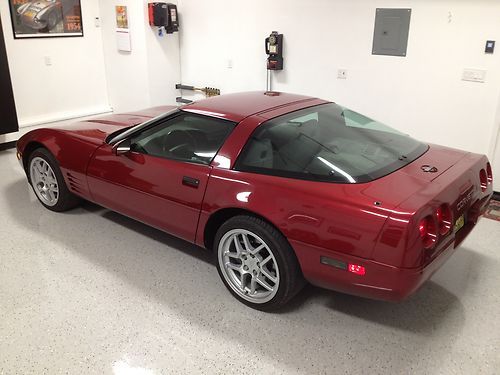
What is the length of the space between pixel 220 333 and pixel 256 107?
1.36 m

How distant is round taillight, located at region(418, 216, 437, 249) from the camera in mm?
1965


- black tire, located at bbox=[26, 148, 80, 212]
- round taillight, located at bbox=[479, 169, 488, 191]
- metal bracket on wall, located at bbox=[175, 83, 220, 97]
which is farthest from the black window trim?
metal bracket on wall, located at bbox=[175, 83, 220, 97]

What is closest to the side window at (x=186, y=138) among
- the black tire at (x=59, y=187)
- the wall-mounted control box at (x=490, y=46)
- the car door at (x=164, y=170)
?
the car door at (x=164, y=170)

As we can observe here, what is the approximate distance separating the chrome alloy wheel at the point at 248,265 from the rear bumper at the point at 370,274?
0.21 m

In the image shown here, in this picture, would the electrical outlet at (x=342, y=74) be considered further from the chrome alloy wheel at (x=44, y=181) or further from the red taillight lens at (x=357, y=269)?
the red taillight lens at (x=357, y=269)

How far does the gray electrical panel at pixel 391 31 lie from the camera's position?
432 cm

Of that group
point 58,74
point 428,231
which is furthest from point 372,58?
point 58,74

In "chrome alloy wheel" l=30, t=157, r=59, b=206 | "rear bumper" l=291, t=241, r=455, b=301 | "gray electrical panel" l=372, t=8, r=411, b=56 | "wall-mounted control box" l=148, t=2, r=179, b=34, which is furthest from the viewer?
"wall-mounted control box" l=148, t=2, r=179, b=34

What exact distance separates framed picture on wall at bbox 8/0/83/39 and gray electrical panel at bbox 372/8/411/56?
4.05 metres

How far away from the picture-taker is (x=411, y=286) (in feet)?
6.47

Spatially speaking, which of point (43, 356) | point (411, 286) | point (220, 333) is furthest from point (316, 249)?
point (43, 356)

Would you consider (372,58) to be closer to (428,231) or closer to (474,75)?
(474,75)

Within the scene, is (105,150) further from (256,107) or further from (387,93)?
(387,93)

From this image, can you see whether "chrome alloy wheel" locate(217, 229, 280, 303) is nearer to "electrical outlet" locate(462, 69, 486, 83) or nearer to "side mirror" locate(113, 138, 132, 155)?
"side mirror" locate(113, 138, 132, 155)
